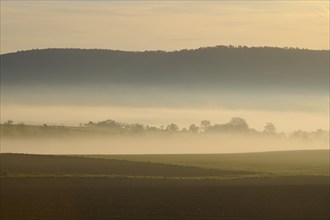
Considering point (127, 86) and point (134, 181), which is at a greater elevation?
point (127, 86)

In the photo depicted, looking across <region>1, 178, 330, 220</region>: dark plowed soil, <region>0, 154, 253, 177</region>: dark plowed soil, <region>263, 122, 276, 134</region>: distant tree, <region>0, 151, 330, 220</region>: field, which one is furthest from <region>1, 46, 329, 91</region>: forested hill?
<region>1, 178, 330, 220</region>: dark plowed soil

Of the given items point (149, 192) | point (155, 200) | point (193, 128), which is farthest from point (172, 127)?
point (155, 200)

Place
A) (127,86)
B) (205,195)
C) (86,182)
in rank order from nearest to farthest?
1. (205,195)
2. (86,182)
3. (127,86)

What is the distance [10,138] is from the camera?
122 m

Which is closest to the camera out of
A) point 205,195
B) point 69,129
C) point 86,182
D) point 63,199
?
point 63,199

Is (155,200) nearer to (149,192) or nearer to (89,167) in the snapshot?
(149,192)

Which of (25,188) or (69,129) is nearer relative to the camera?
(25,188)

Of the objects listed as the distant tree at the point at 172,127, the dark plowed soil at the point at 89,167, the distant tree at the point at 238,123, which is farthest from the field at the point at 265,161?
the distant tree at the point at 172,127

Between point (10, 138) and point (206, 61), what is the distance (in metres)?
54.9

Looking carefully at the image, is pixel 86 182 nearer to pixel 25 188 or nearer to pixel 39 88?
pixel 25 188

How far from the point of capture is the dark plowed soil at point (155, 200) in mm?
37406

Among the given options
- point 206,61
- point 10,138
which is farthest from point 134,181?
point 206,61

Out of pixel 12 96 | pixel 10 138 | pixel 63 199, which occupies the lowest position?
pixel 63 199

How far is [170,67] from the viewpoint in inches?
6762
